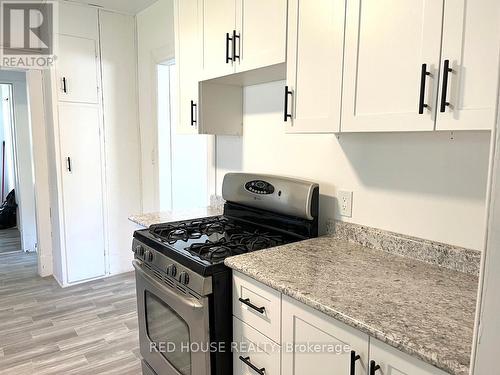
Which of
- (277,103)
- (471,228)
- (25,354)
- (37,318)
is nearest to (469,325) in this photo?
(471,228)

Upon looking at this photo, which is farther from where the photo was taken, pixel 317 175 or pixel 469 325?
pixel 317 175

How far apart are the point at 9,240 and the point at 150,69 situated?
3.25 metres

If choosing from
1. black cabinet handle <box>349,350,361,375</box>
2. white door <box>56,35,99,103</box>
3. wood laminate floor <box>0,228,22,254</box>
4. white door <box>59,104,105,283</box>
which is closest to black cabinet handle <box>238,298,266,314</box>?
black cabinet handle <box>349,350,361,375</box>

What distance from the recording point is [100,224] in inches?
137

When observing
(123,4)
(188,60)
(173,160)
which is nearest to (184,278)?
(188,60)

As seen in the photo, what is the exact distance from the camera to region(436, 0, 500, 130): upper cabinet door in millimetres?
934

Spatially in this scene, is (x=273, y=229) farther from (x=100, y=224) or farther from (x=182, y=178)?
(x=100, y=224)

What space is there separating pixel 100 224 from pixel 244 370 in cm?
253

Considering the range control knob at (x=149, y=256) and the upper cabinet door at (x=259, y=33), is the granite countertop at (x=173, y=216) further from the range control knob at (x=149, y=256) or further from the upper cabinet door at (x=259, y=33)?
the upper cabinet door at (x=259, y=33)

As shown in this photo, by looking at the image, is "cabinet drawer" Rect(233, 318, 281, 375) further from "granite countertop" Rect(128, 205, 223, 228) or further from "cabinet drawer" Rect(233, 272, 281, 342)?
"granite countertop" Rect(128, 205, 223, 228)

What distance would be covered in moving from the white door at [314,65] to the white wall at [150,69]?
1801 mm

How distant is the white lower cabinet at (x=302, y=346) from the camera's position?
0.92 meters

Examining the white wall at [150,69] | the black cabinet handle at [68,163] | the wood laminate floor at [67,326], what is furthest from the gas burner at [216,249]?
the black cabinet handle at [68,163]

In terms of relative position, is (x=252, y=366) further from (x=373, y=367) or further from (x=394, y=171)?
(x=394, y=171)
